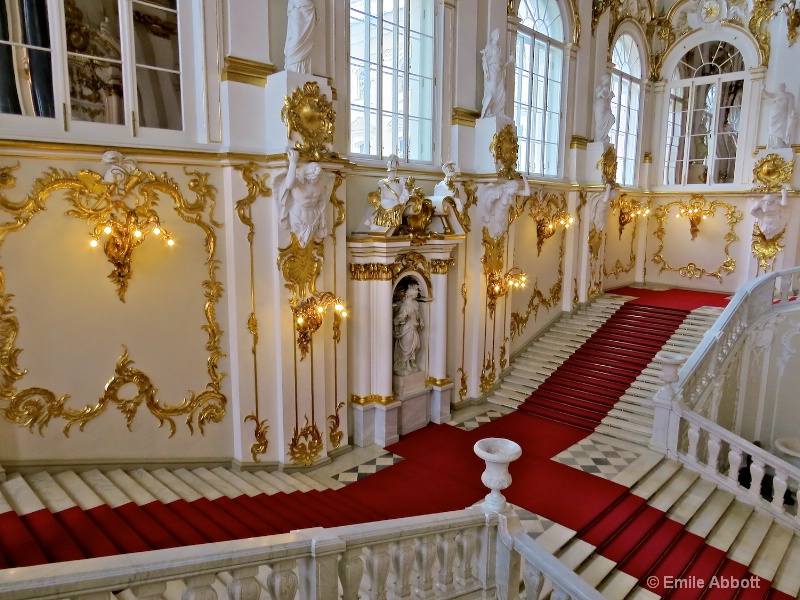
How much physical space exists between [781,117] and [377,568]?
45.2ft

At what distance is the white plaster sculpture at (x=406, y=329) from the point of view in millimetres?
8297

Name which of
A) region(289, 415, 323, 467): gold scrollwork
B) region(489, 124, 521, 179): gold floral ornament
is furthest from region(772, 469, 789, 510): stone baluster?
region(289, 415, 323, 467): gold scrollwork

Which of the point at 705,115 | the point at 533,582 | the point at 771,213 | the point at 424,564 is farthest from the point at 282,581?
the point at 705,115

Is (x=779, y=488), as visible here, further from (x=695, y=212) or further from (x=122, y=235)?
(x=695, y=212)

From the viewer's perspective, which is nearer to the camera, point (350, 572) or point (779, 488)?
point (350, 572)

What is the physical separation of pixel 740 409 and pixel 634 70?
8870 mm

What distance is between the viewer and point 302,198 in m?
6.35

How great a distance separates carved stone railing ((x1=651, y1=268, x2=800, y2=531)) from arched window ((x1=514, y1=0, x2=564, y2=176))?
15.3 feet

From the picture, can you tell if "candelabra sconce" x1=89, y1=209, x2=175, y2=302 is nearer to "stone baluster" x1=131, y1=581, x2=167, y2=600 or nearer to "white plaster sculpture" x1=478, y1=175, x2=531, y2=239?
"stone baluster" x1=131, y1=581, x2=167, y2=600

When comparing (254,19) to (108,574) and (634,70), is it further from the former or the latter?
(634,70)

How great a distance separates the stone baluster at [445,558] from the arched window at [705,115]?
44.5ft

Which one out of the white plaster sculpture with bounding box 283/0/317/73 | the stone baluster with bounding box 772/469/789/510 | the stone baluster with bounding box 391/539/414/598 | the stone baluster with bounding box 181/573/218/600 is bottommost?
the stone baluster with bounding box 772/469/789/510

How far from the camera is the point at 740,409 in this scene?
10.6 meters

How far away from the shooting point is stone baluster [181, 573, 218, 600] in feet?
9.26
